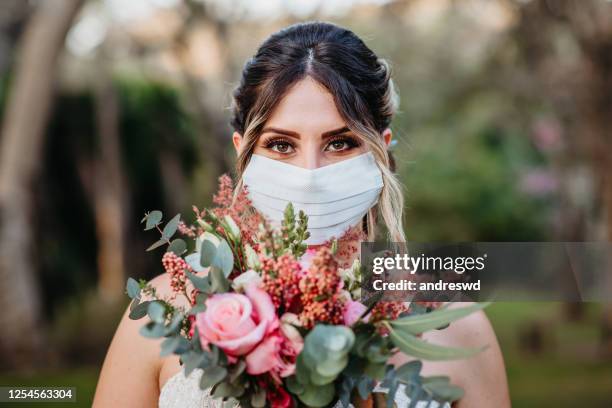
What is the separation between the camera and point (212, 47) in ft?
35.7

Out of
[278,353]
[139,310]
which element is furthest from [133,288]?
[278,353]

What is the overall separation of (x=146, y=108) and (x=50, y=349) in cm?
399

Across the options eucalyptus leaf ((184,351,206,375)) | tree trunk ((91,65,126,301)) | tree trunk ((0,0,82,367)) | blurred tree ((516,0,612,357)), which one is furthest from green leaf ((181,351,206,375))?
blurred tree ((516,0,612,357))

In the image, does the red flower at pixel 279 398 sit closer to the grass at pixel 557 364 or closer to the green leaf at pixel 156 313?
the green leaf at pixel 156 313

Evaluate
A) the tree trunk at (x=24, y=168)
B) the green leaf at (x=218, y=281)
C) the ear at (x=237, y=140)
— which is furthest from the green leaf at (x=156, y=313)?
the tree trunk at (x=24, y=168)

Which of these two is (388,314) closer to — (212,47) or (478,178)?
(212,47)

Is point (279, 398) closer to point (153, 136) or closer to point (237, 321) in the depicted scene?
point (237, 321)

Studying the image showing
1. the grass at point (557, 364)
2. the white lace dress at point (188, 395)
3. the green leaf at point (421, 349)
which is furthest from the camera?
the grass at point (557, 364)

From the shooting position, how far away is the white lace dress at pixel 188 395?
184 centimetres

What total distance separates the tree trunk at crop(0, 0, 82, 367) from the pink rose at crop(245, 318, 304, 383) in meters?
6.58

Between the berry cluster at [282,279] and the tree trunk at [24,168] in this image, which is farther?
the tree trunk at [24,168]

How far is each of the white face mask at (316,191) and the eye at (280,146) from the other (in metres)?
0.04

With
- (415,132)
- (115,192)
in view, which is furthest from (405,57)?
(115,192)

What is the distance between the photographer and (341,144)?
6.75 ft
